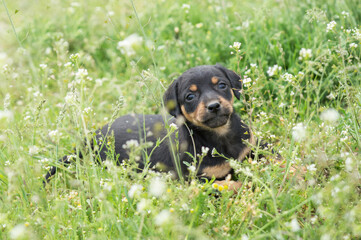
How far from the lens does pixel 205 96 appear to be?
4.06 meters

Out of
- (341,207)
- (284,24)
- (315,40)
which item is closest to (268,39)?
(284,24)

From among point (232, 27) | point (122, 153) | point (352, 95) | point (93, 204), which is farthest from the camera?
point (232, 27)

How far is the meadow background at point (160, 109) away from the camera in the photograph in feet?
8.48

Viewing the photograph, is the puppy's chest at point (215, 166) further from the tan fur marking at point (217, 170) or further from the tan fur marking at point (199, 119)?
the tan fur marking at point (199, 119)

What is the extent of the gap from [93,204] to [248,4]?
197 inches

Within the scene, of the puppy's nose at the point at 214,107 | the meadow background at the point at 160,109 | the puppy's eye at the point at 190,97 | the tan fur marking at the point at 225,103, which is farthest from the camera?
the puppy's eye at the point at 190,97

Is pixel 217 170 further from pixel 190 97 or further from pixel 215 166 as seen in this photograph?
pixel 190 97

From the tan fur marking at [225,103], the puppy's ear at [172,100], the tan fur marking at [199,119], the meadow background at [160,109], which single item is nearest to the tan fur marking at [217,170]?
the meadow background at [160,109]

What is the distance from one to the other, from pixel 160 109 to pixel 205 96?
1.15m

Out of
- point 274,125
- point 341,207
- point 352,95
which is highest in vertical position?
point 352,95

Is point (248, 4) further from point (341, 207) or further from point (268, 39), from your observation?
point (341, 207)

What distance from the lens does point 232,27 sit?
20.4 feet

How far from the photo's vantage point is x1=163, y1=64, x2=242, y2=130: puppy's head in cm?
396

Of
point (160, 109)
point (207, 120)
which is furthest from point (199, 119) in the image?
point (160, 109)
